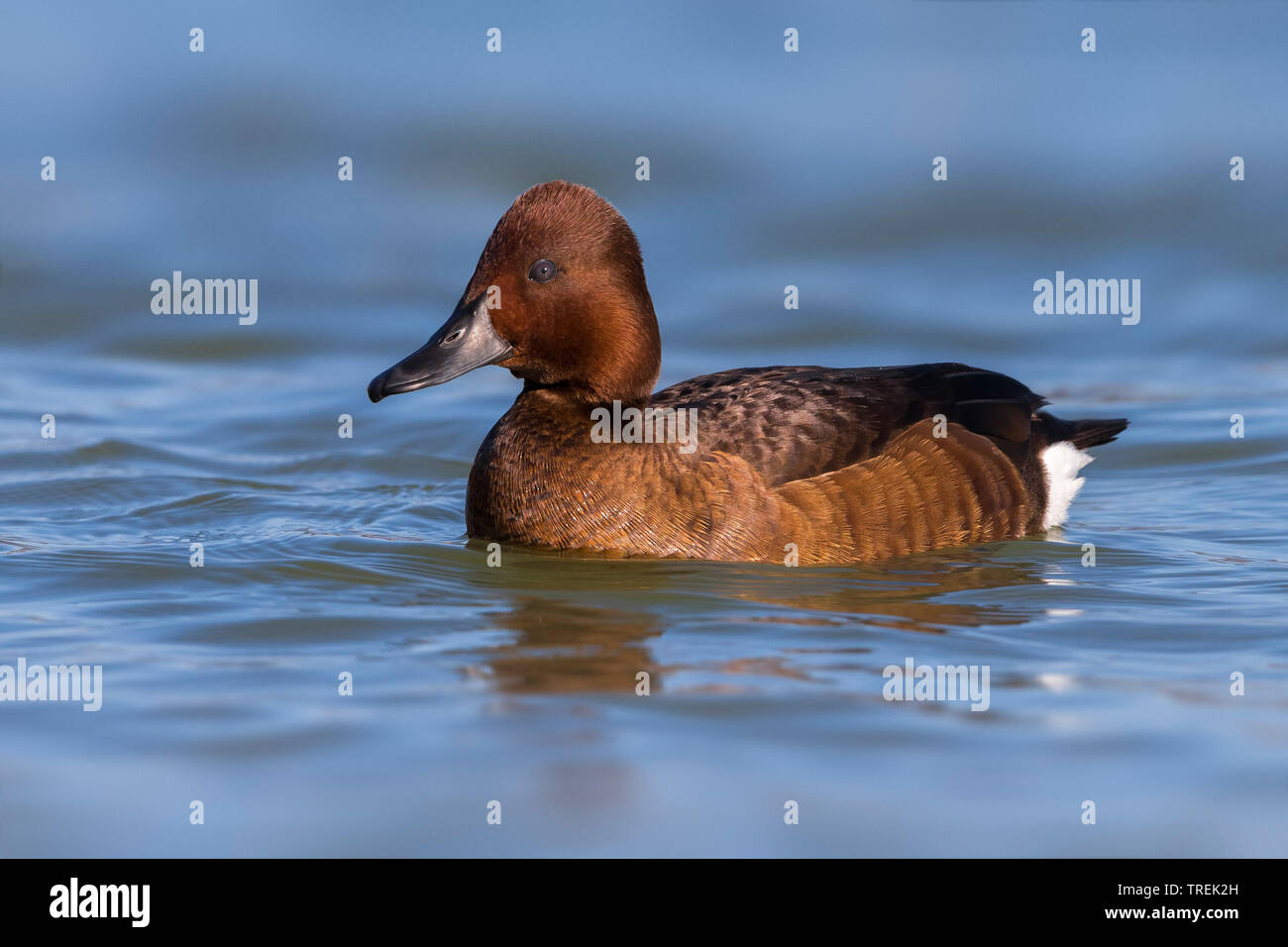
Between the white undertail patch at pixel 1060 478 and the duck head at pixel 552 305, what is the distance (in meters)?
2.37

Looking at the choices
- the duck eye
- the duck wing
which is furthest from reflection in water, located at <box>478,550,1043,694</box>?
the duck eye

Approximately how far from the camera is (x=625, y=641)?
20.8 feet

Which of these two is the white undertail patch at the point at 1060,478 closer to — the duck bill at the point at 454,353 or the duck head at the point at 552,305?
the duck head at the point at 552,305

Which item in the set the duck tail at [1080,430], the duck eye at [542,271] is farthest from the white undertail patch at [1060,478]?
the duck eye at [542,271]

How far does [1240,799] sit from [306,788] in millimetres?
2693

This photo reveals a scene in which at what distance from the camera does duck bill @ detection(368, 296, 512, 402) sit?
7.36 m

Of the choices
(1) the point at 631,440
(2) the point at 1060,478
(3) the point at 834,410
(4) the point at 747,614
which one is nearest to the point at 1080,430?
(2) the point at 1060,478

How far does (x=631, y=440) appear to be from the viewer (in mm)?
7480

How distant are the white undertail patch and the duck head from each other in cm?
237

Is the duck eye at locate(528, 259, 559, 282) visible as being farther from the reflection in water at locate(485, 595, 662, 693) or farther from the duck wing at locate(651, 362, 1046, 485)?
the reflection in water at locate(485, 595, 662, 693)

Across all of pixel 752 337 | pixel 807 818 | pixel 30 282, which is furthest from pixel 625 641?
pixel 30 282

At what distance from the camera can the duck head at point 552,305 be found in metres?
7.37

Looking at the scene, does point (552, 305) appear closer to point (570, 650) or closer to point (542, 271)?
point (542, 271)

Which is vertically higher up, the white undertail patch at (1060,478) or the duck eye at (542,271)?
the duck eye at (542,271)
